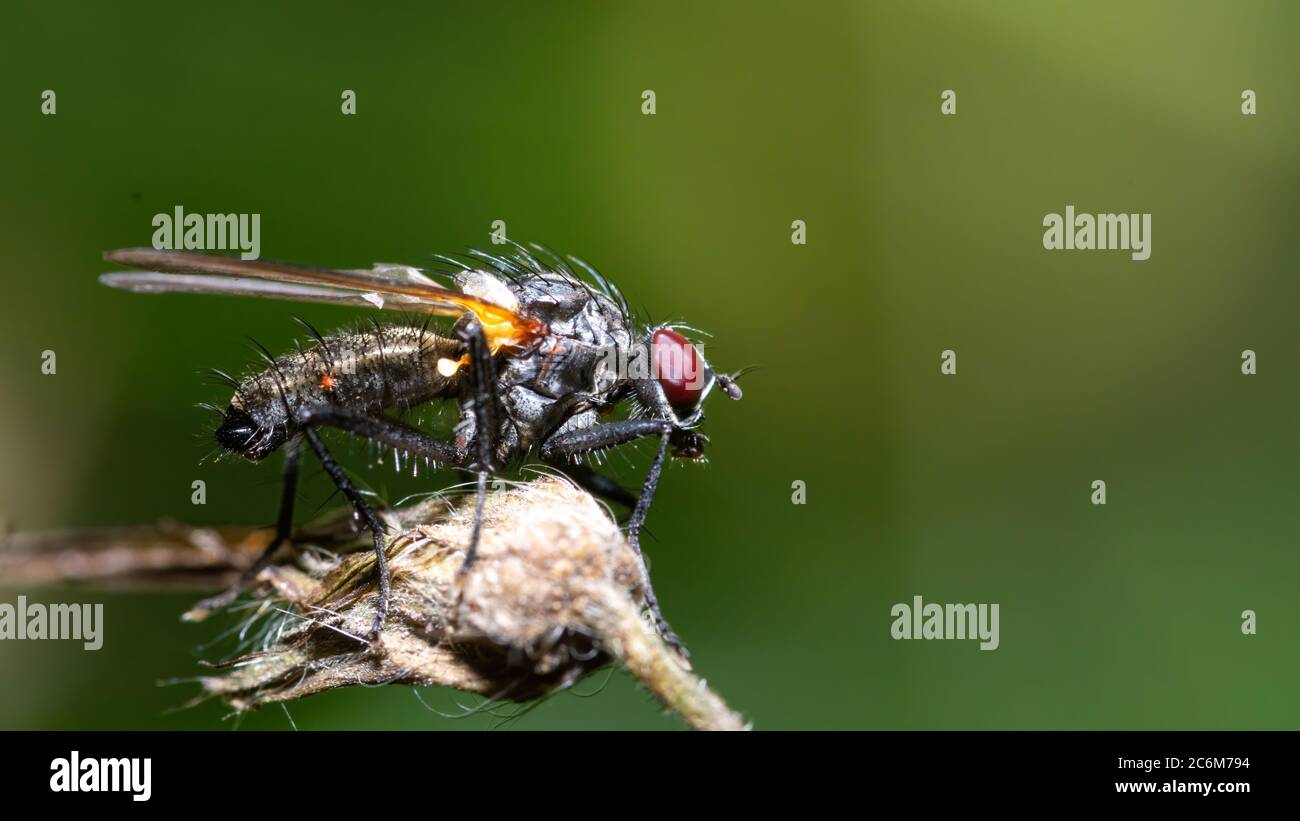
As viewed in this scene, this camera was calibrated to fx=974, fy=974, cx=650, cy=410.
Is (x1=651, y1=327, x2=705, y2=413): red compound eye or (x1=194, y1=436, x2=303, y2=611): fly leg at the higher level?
(x1=651, y1=327, x2=705, y2=413): red compound eye

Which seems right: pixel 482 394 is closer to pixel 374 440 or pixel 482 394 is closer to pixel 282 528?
pixel 374 440

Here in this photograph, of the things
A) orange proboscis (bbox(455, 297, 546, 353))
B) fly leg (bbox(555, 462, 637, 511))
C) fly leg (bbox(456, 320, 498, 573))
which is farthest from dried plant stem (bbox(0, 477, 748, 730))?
fly leg (bbox(555, 462, 637, 511))

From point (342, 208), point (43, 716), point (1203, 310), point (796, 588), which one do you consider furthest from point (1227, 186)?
point (43, 716)

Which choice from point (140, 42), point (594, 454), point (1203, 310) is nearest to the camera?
point (594, 454)

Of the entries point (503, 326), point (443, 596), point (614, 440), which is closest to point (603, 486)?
point (614, 440)

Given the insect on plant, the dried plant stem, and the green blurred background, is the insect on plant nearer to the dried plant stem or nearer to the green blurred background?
the dried plant stem

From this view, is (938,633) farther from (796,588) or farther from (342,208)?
(342,208)
